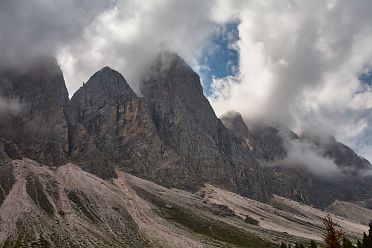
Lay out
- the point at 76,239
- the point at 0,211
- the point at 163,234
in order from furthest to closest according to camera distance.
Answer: the point at 163,234 < the point at 0,211 < the point at 76,239

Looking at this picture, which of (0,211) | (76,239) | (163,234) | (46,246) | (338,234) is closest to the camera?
(338,234)

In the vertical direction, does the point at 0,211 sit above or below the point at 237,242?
below

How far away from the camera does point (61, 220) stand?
178 meters

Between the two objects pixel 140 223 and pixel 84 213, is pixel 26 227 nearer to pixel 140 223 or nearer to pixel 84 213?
pixel 84 213

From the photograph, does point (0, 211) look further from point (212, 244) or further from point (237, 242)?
point (237, 242)

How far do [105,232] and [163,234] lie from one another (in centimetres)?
2823

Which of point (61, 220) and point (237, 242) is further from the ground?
point (237, 242)

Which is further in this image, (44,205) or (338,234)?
(44,205)

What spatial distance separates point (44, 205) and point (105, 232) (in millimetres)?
35759

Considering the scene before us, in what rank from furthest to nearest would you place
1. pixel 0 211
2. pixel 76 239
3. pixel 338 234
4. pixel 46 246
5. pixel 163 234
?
1. pixel 163 234
2. pixel 0 211
3. pixel 76 239
4. pixel 46 246
5. pixel 338 234

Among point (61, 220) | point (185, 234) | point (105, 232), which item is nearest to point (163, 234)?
Answer: point (185, 234)

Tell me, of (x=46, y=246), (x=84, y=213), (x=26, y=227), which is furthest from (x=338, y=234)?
(x=84, y=213)

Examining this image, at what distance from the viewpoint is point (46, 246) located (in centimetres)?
14075

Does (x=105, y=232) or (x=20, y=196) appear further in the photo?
(x=20, y=196)
